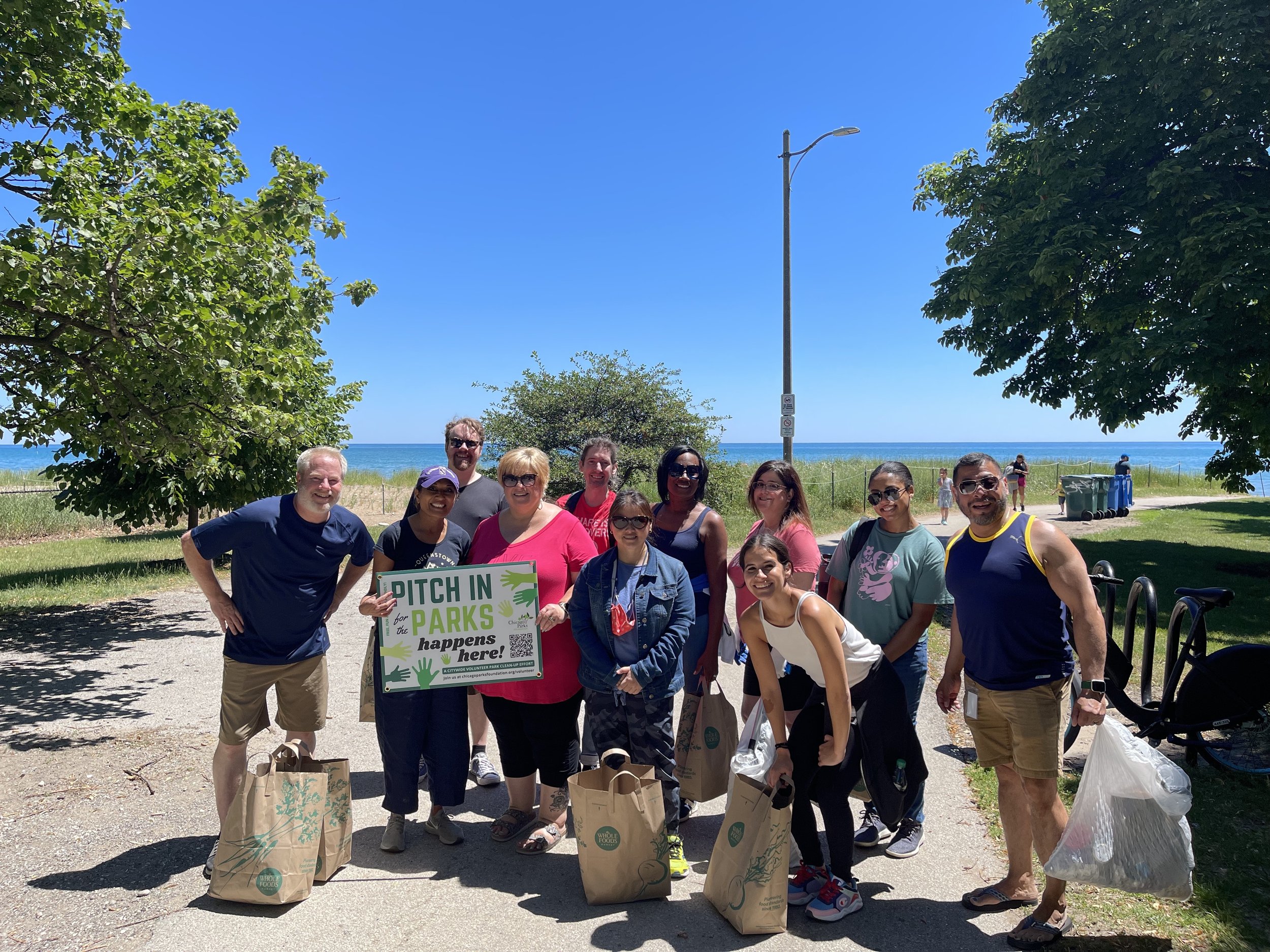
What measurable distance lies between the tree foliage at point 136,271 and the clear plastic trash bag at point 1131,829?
7161 mm

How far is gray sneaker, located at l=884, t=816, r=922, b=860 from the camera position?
4.00 meters

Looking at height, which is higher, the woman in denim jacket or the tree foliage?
the tree foliage

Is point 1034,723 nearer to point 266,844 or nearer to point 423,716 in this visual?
point 423,716

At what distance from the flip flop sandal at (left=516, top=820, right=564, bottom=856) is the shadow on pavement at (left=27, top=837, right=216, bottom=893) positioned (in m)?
1.59

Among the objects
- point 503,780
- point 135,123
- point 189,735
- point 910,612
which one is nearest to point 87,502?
point 135,123

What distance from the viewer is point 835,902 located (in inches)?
133

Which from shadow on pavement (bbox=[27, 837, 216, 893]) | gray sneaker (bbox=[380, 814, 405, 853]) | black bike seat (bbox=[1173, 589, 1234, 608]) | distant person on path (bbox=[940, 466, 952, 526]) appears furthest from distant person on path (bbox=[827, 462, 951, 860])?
distant person on path (bbox=[940, 466, 952, 526])

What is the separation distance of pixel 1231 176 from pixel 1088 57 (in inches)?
126

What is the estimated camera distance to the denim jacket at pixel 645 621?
12.3 ft

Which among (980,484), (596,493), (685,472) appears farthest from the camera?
(596,493)

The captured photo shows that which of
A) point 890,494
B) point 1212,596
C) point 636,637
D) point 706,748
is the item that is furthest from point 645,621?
point 1212,596

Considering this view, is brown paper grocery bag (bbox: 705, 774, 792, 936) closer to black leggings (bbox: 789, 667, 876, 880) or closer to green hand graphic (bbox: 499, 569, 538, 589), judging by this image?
black leggings (bbox: 789, 667, 876, 880)

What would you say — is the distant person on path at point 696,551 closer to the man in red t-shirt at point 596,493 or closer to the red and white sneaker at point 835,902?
the man in red t-shirt at point 596,493

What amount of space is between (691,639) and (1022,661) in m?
1.63
